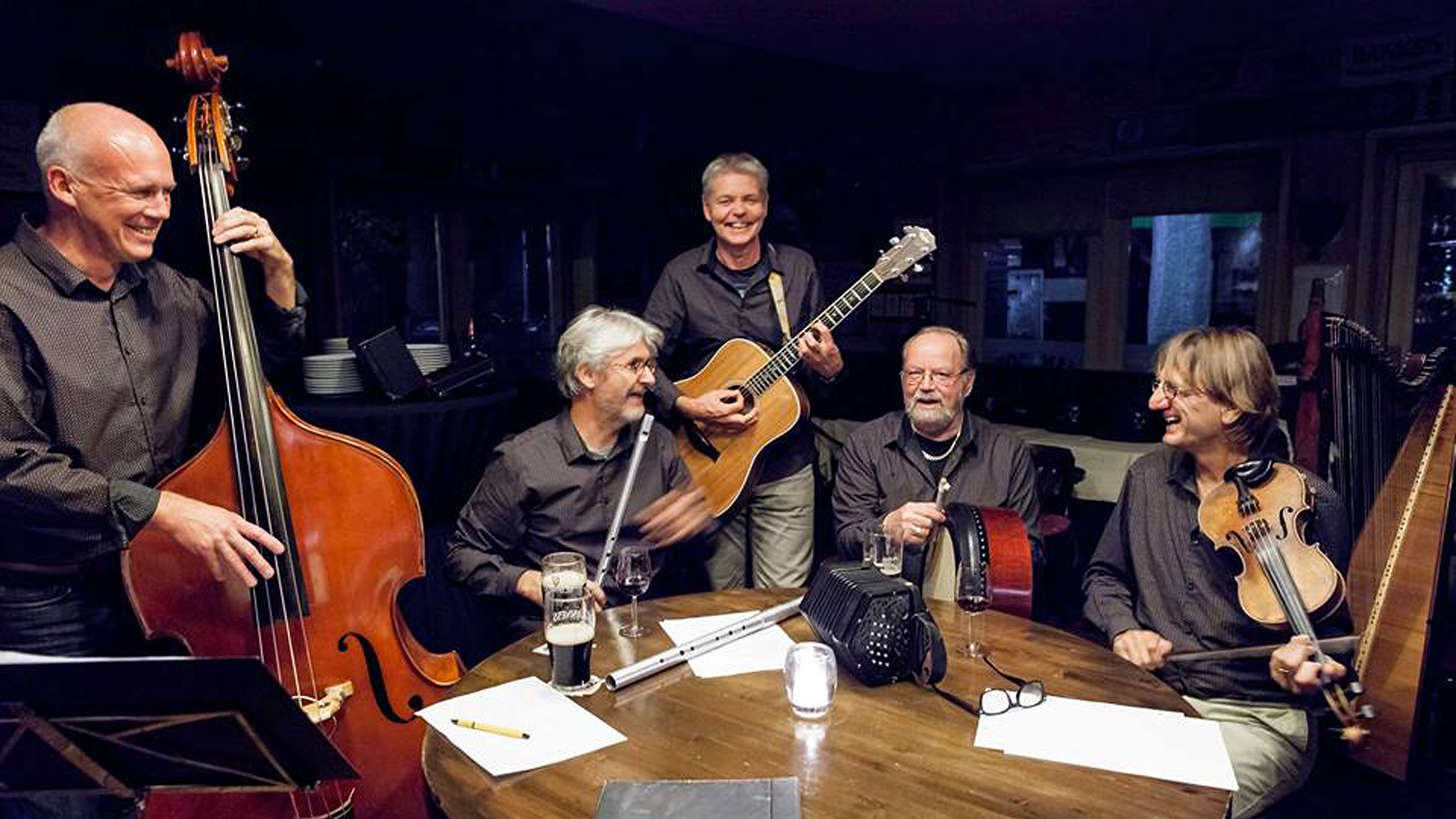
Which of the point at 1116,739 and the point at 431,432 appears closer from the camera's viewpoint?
the point at 1116,739

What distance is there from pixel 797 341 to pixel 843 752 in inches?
60.7

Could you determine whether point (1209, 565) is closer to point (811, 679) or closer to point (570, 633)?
point (811, 679)

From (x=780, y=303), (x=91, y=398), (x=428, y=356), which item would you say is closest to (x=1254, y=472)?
(x=780, y=303)

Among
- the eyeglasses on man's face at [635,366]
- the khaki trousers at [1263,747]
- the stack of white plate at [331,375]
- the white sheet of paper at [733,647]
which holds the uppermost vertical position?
the eyeglasses on man's face at [635,366]

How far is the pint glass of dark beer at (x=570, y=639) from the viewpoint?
1525mm

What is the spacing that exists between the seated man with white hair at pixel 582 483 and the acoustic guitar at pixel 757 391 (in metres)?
0.36

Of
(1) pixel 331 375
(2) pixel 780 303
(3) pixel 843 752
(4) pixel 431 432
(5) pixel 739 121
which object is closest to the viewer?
(3) pixel 843 752

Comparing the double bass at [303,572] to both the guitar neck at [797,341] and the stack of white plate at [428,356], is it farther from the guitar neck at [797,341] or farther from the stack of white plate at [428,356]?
the stack of white plate at [428,356]

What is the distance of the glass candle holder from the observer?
142cm

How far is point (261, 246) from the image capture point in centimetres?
185

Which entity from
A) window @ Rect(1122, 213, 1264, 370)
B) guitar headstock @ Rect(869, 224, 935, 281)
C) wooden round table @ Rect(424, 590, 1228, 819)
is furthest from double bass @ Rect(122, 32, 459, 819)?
window @ Rect(1122, 213, 1264, 370)

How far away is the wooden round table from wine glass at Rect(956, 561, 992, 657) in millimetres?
28

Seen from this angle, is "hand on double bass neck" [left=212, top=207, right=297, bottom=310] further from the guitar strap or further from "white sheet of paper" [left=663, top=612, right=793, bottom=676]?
the guitar strap

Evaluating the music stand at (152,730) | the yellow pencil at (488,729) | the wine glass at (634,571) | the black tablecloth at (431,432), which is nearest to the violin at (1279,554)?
the wine glass at (634,571)
